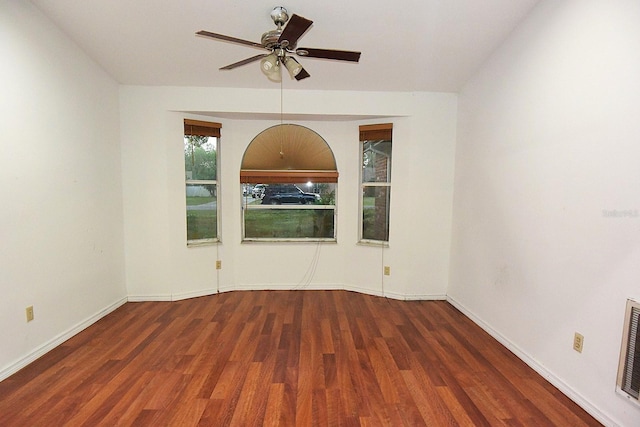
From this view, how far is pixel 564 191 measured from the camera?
2.07 m

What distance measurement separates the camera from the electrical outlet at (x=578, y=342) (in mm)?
1940

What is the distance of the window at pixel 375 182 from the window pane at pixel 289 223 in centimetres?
51

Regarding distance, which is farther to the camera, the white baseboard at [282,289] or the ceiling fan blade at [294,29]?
the white baseboard at [282,289]

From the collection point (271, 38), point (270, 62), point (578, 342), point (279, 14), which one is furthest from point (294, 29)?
point (578, 342)

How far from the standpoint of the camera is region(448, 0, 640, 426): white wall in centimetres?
170

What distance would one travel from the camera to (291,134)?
4.02 m

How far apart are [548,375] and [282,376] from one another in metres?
1.95

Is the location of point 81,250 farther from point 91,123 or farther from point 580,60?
point 580,60

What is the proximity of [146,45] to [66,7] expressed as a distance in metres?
0.59

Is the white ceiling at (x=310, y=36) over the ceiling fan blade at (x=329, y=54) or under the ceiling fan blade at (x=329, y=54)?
over

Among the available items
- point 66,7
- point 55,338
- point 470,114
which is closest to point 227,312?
point 55,338

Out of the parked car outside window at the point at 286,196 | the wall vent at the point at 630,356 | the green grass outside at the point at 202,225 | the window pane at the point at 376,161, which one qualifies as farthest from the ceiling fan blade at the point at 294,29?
the green grass outside at the point at 202,225

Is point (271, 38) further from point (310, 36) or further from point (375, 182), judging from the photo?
point (375, 182)

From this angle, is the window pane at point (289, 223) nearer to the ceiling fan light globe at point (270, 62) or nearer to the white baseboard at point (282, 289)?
the white baseboard at point (282, 289)
